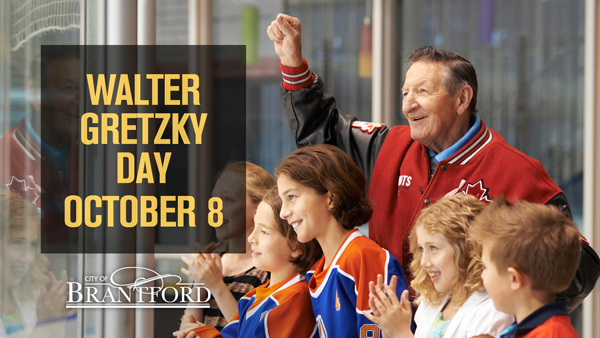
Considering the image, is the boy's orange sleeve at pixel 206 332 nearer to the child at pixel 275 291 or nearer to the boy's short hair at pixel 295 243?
the child at pixel 275 291

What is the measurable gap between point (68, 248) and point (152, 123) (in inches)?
12.3

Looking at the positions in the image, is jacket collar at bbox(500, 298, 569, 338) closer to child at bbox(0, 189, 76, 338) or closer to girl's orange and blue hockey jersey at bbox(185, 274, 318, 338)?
girl's orange and blue hockey jersey at bbox(185, 274, 318, 338)

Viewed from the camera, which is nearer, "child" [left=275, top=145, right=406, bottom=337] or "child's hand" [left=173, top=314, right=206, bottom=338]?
"child" [left=275, top=145, right=406, bottom=337]

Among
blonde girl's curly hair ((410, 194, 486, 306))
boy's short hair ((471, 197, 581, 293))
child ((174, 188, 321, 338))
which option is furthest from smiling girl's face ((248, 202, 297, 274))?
boy's short hair ((471, 197, 581, 293))

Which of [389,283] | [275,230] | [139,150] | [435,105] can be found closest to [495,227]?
[389,283]

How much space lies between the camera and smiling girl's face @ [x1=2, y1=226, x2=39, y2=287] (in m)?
1.14

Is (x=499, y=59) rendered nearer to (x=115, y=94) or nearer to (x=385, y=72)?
(x=385, y=72)

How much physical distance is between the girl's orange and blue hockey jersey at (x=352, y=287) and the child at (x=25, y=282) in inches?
21.1

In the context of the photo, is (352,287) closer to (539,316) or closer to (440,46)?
(539,316)

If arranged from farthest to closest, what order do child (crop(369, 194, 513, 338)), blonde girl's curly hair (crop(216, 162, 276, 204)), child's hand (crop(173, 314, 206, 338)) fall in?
blonde girl's curly hair (crop(216, 162, 276, 204)), child's hand (crop(173, 314, 206, 338)), child (crop(369, 194, 513, 338))

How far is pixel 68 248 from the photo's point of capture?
1.13 meters

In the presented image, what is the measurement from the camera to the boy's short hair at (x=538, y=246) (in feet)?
2.68

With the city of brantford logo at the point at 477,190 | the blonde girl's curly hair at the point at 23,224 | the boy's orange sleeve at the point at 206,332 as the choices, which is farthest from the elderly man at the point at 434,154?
the blonde girl's curly hair at the point at 23,224

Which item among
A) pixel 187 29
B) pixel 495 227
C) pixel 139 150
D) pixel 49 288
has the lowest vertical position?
pixel 49 288
